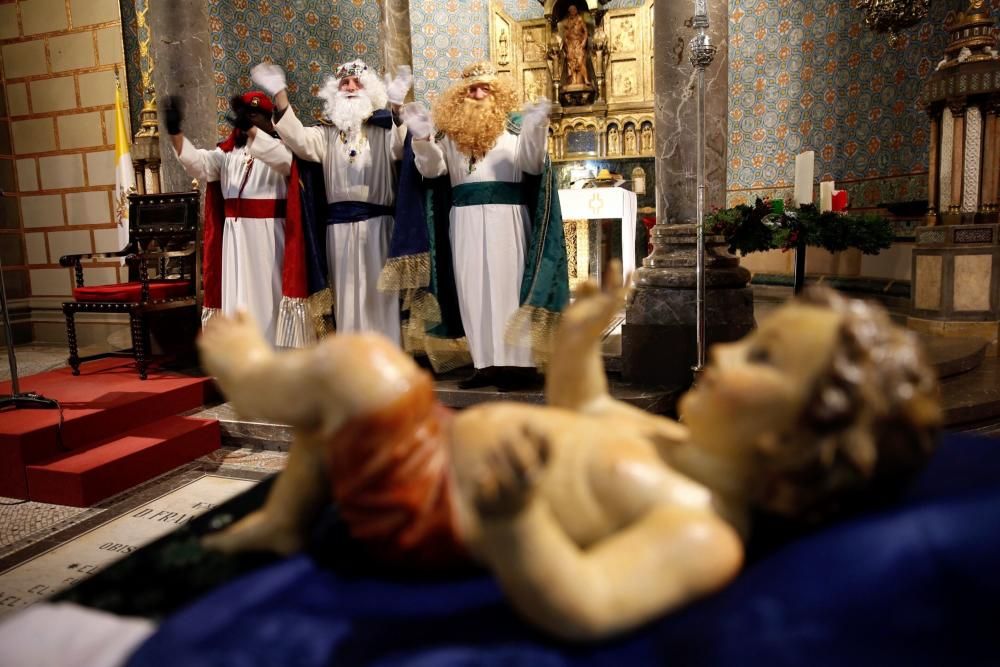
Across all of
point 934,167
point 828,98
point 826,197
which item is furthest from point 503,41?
point 826,197

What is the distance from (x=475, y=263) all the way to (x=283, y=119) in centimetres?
147

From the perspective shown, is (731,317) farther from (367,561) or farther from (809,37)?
(809,37)

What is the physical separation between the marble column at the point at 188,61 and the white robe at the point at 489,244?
2.63 metres

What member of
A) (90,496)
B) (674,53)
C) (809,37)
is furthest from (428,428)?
(809,37)

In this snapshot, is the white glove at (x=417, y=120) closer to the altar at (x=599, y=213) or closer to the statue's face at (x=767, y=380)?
the altar at (x=599, y=213)

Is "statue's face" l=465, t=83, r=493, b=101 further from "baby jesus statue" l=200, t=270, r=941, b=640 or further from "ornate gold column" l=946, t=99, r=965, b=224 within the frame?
"ornate gold column" l=946, t=99, r=965, b=224

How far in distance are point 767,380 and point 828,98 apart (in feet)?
29.4

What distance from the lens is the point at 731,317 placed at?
4559 mm

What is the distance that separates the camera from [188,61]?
590 centimetres

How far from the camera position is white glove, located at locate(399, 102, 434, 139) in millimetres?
4164

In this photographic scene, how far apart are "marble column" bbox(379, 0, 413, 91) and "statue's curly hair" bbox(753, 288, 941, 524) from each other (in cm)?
708

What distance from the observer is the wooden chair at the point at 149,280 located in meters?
5.32

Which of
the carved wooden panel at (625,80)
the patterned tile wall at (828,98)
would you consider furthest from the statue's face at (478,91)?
the carved wooden panel at (625,80)

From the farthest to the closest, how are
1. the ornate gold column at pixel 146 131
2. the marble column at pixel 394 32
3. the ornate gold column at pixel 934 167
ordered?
the marble column at pixel 394 32 → the ornate gold column at pixel 146 131 → the ornate gold column at pixel 934 167
